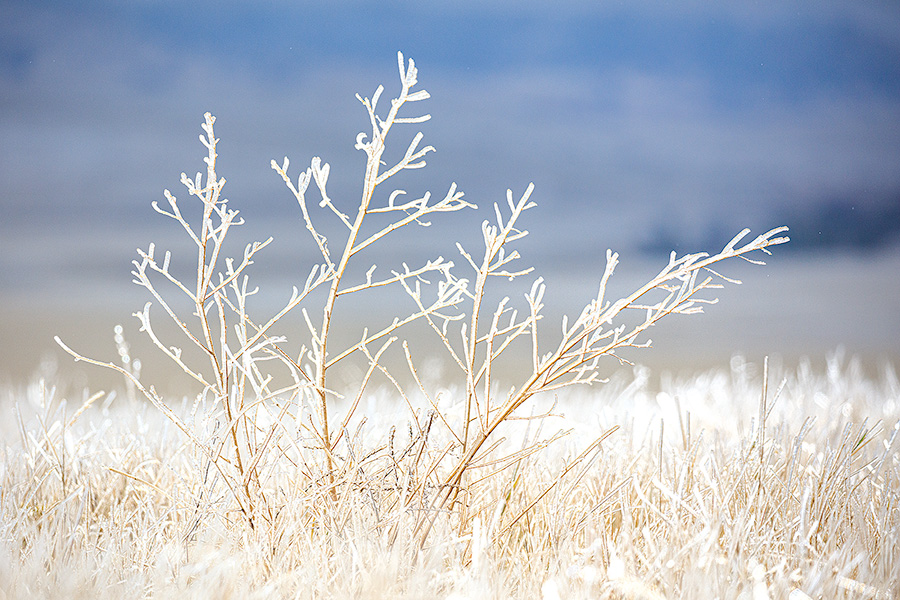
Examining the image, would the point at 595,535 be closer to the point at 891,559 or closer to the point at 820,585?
the point at 820,585

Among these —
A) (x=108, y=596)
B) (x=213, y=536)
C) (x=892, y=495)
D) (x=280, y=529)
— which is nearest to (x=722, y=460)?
(x=892, y=495)

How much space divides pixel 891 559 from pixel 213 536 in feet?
6.40

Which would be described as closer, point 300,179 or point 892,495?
point 300,179

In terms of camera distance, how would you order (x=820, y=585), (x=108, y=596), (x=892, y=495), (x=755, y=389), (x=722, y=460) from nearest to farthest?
(x=108, y=596)
(x=820, y=585)
(x=892, y=495)
(x=722, y=460)
(x=755, y=389)

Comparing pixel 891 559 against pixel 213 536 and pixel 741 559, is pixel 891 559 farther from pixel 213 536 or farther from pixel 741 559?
pixel 213 536

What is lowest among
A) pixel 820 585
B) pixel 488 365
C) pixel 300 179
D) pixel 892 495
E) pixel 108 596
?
pixel 108 596

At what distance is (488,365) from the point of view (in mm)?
2033

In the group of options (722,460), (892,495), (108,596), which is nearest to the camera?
(108,596)

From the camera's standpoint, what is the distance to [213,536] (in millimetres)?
2082

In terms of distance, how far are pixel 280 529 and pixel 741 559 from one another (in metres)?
1.25

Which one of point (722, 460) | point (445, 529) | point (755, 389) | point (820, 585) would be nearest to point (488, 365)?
point (445, 529)

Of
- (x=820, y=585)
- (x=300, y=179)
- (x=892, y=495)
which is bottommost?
(x=820, y=585)

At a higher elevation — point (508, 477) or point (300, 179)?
point (300, 179)

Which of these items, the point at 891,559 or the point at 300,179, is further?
the point at 891,559
